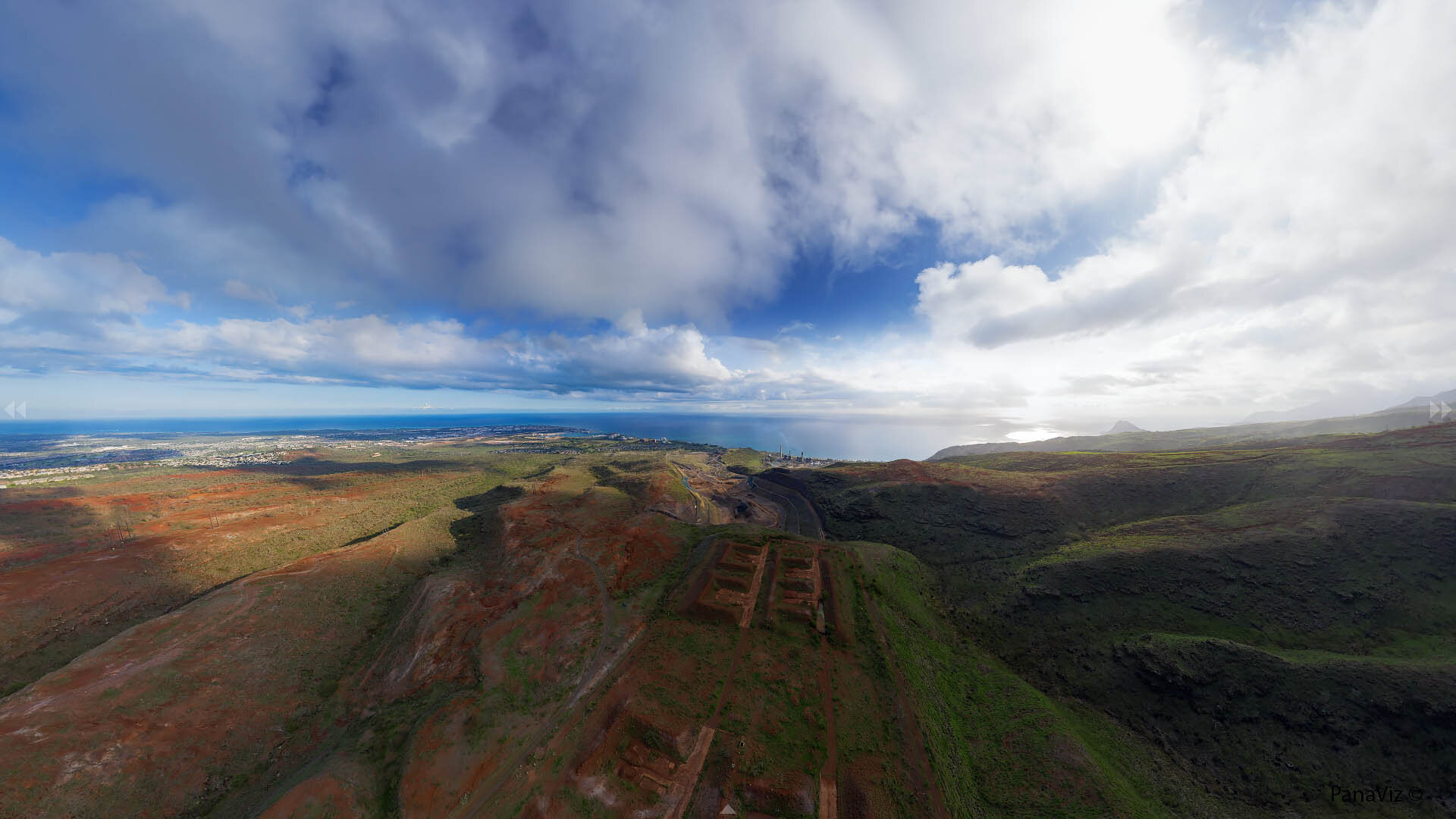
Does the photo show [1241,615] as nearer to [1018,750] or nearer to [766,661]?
[1018,750]

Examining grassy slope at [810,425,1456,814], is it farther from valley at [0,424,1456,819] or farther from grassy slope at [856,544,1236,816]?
grassy slope at [856,544,1236,816]

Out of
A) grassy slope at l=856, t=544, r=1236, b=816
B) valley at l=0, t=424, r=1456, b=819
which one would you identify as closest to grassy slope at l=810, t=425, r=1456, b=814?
valley at l=0, t=424, r=1456, b=819

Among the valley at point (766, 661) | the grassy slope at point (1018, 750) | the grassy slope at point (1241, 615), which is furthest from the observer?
the grassy slope at point (1241, 615)

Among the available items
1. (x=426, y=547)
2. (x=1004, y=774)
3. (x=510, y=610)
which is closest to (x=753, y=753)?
(x=1004, y=774)

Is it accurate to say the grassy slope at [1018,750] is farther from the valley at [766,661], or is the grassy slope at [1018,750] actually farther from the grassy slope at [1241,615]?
the grassy slope at [1241,615]

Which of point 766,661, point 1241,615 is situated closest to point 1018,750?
point 766,661

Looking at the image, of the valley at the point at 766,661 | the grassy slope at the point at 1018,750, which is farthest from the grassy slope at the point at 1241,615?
the grassy slope at the point at 1018,750

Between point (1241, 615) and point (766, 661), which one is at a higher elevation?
point (1241, 615)

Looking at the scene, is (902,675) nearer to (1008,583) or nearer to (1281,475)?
(1008,583)

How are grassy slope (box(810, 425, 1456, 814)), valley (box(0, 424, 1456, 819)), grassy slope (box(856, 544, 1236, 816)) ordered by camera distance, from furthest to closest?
grassy slope (box(810, 425, 1456, 814)) → grassy slope (box(856, 544, 1236, 816)) → valley (box(0, 424, 1456, 819))

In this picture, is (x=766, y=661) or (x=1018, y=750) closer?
(x=1018, y=750)

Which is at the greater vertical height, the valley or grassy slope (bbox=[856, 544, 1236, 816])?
the valley

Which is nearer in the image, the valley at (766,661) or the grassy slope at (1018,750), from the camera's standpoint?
the valley at (766,661)
